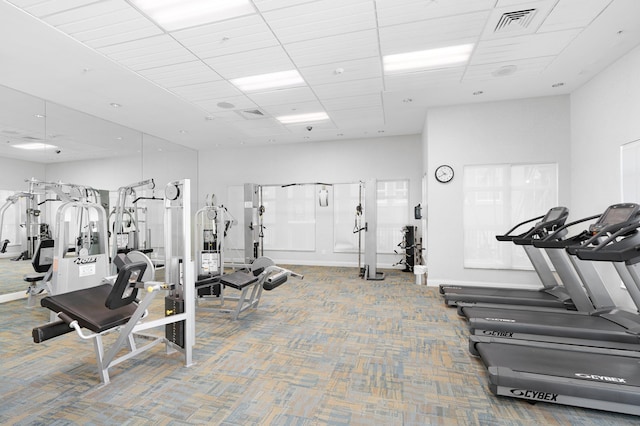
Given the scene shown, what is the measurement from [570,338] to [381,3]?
378 centimetres

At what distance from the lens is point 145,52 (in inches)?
147

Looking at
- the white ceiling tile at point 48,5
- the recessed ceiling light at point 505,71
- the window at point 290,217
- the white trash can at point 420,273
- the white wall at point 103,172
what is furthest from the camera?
the window at point 290,217

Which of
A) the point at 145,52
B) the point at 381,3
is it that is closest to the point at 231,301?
the point at 145,52

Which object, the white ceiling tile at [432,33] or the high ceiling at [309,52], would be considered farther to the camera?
the white ceiling tile at [432,33]

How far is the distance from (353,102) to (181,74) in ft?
9.28

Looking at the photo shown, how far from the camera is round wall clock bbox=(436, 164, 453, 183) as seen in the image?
19.1 feet

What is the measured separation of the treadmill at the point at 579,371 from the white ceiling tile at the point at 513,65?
2762 millimetres

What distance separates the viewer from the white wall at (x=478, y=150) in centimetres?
543

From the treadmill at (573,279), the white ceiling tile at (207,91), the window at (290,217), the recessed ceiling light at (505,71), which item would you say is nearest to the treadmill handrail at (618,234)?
the treadmill at (573,279)

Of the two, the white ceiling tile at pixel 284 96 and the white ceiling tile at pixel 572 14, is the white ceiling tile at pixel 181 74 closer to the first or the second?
the white ceiling tile at pixel 284 96

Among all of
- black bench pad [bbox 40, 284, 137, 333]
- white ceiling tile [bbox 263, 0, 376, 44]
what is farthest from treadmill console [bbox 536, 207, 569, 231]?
black bench pad [bbox 40, 284, 137, 333]

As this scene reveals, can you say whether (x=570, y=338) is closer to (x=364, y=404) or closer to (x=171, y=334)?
(x=364, y=404)

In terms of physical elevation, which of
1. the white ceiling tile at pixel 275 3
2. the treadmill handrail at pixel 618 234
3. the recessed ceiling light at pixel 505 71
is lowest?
the treadmill handrail at pixel 618 234

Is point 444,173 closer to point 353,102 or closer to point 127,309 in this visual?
point 353,102
